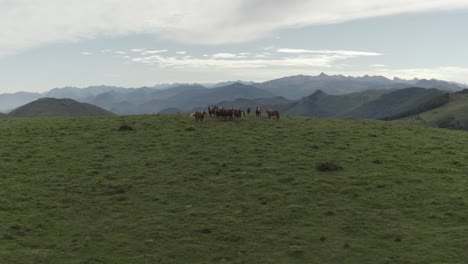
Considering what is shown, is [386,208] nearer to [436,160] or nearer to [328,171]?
[328,171]

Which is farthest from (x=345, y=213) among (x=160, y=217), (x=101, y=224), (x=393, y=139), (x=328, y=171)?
(x=393, y=139)

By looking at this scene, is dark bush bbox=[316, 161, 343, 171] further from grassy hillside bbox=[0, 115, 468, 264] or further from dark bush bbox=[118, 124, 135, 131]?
dark bush bbox=[118, 124, 135, 131]

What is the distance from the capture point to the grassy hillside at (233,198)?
15781 mm

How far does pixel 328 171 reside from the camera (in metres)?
25.7

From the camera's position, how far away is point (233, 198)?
2138 centimetres

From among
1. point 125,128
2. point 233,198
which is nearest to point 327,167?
point 233,198

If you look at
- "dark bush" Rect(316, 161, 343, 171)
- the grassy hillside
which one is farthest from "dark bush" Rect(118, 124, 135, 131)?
"dark bush" Rect(316, 161, 343, 171)

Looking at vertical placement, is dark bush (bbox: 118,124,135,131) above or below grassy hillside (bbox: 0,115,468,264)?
above

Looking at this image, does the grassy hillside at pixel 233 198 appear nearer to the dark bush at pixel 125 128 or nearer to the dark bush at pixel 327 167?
the dark bush at pixel 327 167

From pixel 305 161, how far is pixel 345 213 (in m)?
9.05

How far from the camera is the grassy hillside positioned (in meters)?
15.8

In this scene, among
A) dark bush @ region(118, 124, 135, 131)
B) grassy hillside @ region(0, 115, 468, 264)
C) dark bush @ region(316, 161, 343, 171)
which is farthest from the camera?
dark bush @ region(118, 124, 135, 131)

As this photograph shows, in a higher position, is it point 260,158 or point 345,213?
point 260,158

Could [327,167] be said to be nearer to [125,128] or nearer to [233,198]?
[233,198]
